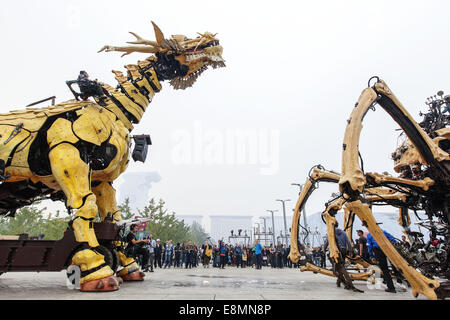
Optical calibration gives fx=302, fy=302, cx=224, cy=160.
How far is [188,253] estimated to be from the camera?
58.3 ft

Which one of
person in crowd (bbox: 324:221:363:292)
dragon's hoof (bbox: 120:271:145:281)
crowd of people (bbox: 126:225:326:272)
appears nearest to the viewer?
person in crowd (bbox: 324:221:363:292)

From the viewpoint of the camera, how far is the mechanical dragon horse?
5512 mm

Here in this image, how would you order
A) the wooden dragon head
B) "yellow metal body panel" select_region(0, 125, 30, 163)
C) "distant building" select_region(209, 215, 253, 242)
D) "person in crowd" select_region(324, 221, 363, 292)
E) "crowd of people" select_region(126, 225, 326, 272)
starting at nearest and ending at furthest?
"yellow metal body panel" select_region(0, 125, 30, 163)
"person in crowd" select_region(324, 221, 363, 292)
the wooden dragon head
"crowd of people" select_region(126, 225, 326, 272)
"distant building" select_region(209, 215, 253, 242)

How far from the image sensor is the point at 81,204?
18.1 feet

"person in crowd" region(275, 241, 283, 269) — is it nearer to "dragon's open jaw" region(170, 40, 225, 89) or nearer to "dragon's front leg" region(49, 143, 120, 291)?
"dragon's open jaw" region(170, 40, 225, 89)

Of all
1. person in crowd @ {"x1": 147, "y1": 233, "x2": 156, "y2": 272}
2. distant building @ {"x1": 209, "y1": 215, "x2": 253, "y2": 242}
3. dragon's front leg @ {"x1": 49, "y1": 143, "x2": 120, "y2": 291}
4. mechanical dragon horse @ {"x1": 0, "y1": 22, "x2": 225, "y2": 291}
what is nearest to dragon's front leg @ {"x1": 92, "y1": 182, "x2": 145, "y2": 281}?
mechanical dragon horse @ {"x1": 0, "y1": 22, "x2": 225, "y2": 291}

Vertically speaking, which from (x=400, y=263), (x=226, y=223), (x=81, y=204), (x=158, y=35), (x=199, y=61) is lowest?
(x=400, y=263)

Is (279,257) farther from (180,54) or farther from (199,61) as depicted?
(180,54)

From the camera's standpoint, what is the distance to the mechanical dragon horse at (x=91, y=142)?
18.1ft

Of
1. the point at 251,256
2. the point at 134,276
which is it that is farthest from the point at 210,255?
the point at 134,276

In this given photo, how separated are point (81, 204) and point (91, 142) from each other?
125 centimetres

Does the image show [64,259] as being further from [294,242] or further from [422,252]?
[422,252]

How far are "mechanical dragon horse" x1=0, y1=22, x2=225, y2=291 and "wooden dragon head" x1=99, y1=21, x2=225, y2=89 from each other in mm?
22
